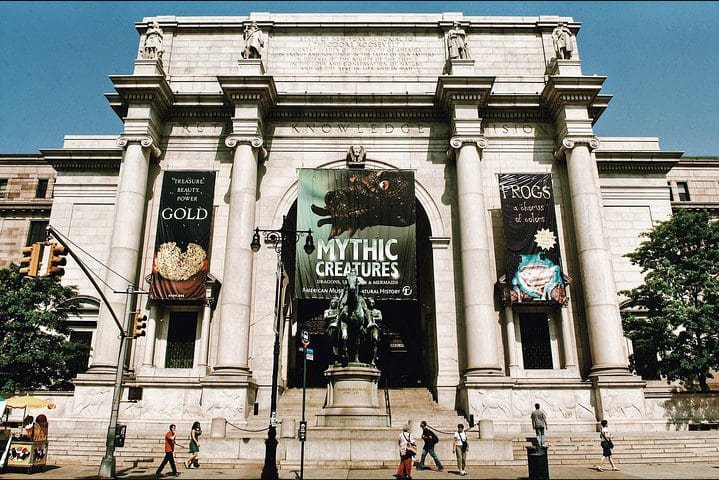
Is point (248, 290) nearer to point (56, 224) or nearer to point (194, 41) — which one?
point (56, 224)

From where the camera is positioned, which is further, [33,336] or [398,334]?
[398,334]

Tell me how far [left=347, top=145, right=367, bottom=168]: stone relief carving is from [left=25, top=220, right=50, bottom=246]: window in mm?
24154

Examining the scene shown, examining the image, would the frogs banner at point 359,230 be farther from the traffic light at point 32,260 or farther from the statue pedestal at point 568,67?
the traffic light at point 32,260

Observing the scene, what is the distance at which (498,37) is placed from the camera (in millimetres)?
34406

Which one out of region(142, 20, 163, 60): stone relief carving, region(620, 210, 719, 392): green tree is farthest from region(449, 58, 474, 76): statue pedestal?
region(142, 20, 163, 60): stone relief carving

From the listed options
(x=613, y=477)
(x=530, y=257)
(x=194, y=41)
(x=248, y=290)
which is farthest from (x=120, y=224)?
(x=613, y=477)

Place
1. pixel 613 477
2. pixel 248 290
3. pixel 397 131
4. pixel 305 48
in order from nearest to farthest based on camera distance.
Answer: pixel 613 477 < pixel 248 290 < pixel 397 131 < pixel 305 48

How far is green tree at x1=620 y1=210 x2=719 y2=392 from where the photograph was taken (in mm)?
25156

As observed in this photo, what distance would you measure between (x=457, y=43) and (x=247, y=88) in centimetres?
1265

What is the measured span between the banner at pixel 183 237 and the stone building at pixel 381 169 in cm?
58

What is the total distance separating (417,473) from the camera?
1731 centimetres

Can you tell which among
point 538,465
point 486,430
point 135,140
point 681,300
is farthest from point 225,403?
point 681,300

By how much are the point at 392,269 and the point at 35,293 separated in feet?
59.5

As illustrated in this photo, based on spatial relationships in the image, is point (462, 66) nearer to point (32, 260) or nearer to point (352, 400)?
point (352, 400)
